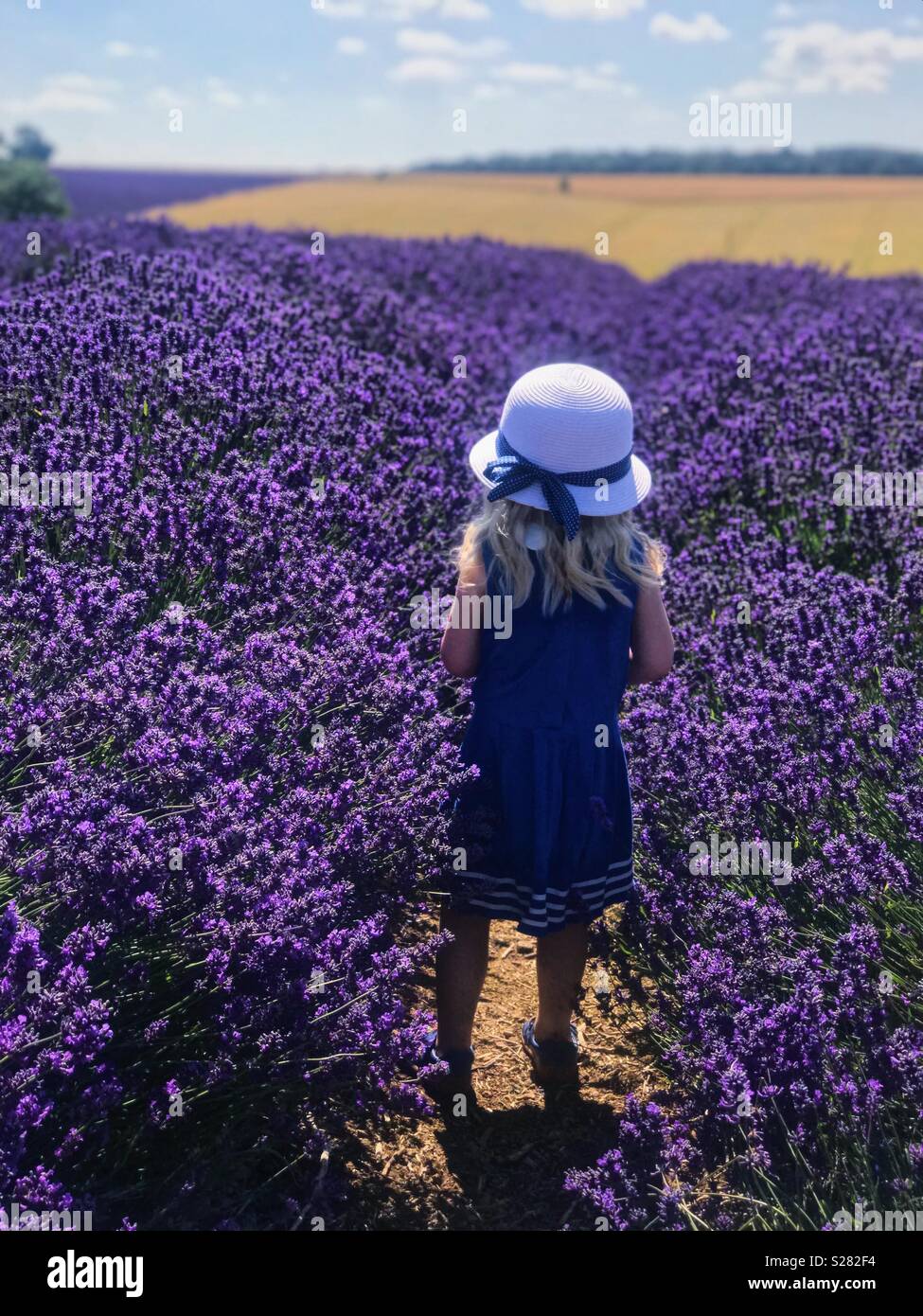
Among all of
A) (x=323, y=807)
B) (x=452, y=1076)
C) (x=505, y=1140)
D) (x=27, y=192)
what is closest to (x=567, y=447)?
(x=323, y=807)

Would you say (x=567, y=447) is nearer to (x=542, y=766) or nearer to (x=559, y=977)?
(x=542, y=766)

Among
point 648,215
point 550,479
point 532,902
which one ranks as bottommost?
point 532,902

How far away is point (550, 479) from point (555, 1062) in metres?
1.42

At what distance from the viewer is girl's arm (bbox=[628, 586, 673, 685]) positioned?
2.67 meters

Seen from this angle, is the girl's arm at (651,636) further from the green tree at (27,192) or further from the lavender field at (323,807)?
the green tree at (27,192)

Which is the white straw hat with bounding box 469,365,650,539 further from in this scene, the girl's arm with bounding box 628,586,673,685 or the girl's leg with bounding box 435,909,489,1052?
the girl's leg with bounding box 435,909,489,1052

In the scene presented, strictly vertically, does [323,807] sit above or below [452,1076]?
above

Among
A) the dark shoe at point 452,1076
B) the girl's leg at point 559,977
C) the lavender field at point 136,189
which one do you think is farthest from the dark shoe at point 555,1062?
the lavender field at point 136,189

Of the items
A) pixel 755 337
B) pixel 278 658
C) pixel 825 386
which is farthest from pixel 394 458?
pixel 755 337

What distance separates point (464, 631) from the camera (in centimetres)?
261

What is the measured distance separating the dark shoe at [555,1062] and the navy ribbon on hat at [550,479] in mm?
1269

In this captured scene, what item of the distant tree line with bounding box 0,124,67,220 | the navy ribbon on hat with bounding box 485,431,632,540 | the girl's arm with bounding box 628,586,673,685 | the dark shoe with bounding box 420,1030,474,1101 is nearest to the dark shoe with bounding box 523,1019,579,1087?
the dark shoe with bounding box 420,1030,474,1101
